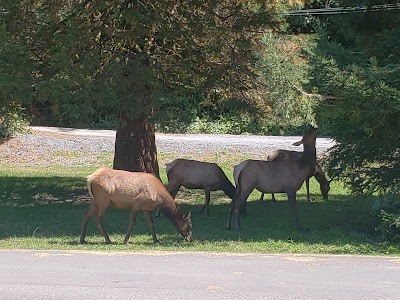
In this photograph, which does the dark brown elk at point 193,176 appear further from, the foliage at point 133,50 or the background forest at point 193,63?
the foliage at point 133,50

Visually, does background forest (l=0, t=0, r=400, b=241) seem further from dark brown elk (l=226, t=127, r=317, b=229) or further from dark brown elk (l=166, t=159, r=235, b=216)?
dark brown elk (l=166, t=159, r=235, b=216)

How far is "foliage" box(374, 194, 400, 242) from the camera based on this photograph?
13.5 metres

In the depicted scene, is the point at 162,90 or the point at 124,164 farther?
the point at 124,164

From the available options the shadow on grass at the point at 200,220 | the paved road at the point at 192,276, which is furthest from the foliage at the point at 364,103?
the paved road at the point at 192,276

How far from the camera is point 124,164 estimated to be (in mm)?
20312

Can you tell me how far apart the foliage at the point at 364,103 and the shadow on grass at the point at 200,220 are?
89cm

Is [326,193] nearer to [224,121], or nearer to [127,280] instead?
[127,280]

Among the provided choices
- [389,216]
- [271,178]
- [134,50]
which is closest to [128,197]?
[271,178]

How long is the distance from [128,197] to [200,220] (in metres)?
3.53

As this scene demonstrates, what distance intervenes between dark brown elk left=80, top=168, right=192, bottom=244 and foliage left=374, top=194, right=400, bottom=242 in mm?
3306

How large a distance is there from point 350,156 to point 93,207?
538 centimetres

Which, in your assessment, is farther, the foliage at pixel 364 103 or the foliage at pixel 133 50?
the foliage at pixel 133 50

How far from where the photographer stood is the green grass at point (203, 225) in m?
13.3

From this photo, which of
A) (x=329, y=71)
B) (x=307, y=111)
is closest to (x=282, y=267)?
(x=329, y=71)
